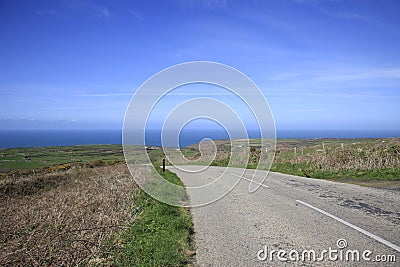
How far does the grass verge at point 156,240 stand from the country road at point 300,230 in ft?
0.98

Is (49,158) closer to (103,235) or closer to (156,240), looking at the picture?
(103,235)

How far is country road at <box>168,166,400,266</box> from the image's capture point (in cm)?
549

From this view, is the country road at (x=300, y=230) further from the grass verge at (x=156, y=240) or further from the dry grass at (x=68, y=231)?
the dry grass at (x=68, y=231)

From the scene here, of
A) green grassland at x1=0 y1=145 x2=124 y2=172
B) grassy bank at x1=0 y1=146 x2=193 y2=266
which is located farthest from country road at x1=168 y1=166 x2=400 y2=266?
green grassland at x1=0 y1=145 x2=124 y2=172


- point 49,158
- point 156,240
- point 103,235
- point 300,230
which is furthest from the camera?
point 49,158

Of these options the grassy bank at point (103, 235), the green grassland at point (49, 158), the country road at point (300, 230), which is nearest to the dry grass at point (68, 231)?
the grassy bank at point (103, 235)

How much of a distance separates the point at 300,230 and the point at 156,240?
315 centimetres

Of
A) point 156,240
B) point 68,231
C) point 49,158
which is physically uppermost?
point 68,231

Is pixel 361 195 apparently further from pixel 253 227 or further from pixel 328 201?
pixel 253 227

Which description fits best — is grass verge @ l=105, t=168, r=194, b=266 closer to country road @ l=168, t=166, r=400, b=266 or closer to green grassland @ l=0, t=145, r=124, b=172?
country road @ l=168, t=166, r=400, b=266

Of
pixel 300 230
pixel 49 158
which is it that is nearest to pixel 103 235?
pixel 300 230

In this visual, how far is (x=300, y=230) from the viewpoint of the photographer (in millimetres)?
7078

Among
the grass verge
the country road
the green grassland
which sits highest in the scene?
A: the country road

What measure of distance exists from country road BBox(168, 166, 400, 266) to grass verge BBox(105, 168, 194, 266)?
0.98 ft
